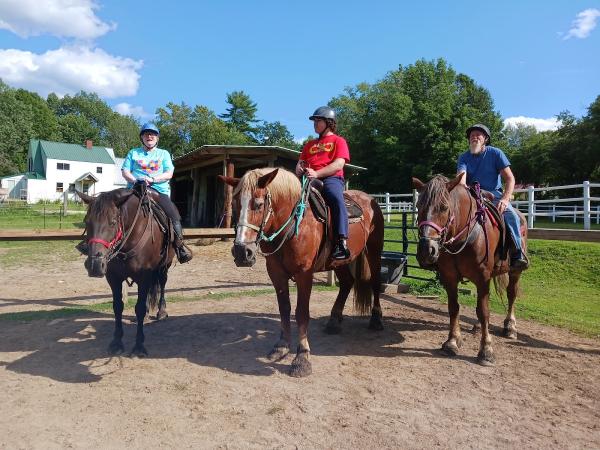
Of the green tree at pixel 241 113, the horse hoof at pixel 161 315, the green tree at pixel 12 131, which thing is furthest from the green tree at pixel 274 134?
the horse hoof at pixel 161 315

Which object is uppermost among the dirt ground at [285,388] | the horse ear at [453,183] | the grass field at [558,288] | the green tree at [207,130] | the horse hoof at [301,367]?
the green tree at [207,130]

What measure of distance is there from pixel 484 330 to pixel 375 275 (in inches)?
66.2

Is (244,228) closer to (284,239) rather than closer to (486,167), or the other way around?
(284,239)

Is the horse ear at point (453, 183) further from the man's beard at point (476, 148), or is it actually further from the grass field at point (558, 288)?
the grass field at point (558, 288)

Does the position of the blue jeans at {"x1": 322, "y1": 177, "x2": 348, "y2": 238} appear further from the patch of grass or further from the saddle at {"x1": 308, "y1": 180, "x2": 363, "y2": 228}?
the patch of grass

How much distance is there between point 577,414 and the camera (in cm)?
329

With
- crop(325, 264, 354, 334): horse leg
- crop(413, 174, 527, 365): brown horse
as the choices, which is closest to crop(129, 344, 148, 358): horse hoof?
crop(325, 264, 354, 334): horse leg

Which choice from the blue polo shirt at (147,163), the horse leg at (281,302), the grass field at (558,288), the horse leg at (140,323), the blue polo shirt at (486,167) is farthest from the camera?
the grass field at (558,288)

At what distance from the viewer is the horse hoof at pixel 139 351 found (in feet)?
14.8

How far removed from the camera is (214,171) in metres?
18.2

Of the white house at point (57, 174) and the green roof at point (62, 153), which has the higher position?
the green roof at point (62, 153)

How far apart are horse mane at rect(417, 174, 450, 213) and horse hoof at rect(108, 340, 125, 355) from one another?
3695mm

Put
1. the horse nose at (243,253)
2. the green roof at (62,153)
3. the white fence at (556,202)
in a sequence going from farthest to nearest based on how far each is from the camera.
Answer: the green roof at (62,153)
the white fence at (556,202)
the horse nose at (243,253)

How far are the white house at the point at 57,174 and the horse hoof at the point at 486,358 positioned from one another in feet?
160
